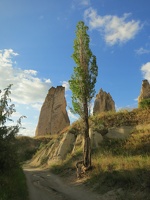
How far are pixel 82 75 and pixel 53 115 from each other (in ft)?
131

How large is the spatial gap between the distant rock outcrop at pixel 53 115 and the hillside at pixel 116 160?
1034 inches

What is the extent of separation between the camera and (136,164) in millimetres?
16953

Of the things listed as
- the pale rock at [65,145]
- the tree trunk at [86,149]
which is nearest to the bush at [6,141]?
the tree trunk at [86,149]

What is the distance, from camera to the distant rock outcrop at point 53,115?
6128cm

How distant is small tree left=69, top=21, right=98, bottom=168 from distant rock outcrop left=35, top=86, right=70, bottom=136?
3757 cm

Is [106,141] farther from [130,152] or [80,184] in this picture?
[80,184]

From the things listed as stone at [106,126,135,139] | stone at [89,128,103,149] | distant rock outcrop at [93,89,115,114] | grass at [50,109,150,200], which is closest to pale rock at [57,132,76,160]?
grass at [50,109,150,200]

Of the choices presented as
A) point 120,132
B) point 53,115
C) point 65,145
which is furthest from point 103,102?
point 120,132

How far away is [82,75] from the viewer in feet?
76.1

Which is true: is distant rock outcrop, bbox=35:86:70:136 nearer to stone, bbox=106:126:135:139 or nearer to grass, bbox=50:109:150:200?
grass, bbox=50:109:150:200

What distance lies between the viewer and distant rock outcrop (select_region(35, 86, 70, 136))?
61281mm

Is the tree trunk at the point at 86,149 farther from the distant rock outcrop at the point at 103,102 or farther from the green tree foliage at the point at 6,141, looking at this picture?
the distant rock outcrop at the point at 103,102

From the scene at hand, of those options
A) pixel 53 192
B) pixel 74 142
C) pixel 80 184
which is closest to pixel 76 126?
pixel 74 142

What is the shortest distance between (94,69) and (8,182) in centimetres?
1327
